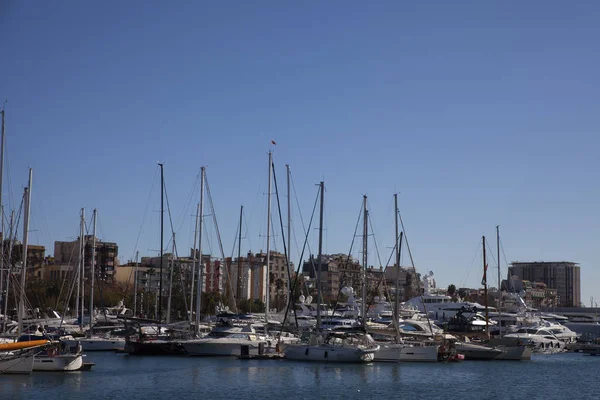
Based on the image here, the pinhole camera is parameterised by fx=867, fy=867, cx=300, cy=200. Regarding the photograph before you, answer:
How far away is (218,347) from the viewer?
6206 cm

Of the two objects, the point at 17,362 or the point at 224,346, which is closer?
the point at 17,362

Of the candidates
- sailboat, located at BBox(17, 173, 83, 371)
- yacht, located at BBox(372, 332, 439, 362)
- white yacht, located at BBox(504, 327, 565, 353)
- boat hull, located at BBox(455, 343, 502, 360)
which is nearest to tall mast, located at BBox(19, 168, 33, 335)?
sailboat, located at BBox(17, 173, 83, 371)

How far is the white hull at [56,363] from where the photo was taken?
151 ft

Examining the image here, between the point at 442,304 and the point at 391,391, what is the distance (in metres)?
70.0

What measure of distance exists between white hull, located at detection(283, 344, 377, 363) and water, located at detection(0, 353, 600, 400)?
26.5 inches

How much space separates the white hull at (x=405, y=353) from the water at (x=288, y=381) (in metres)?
0.82

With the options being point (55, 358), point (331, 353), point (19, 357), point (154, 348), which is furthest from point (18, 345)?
point (331, 353)

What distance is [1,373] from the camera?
43062mm

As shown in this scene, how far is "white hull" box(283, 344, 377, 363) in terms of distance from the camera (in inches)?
2224

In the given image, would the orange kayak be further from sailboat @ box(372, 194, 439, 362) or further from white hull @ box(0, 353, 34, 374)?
sailboat @ box(372, 194, 439, 362)

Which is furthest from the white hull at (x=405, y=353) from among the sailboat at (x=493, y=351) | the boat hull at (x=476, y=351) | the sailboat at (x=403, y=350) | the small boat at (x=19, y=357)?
the small boat at (x=19, y=357)

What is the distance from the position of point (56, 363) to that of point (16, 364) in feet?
10.4

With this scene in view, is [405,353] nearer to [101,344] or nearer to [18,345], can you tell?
[101,344]

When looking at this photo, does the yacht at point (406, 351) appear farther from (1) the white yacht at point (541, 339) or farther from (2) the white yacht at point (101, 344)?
(2) the white yacht at point (101, 344)
